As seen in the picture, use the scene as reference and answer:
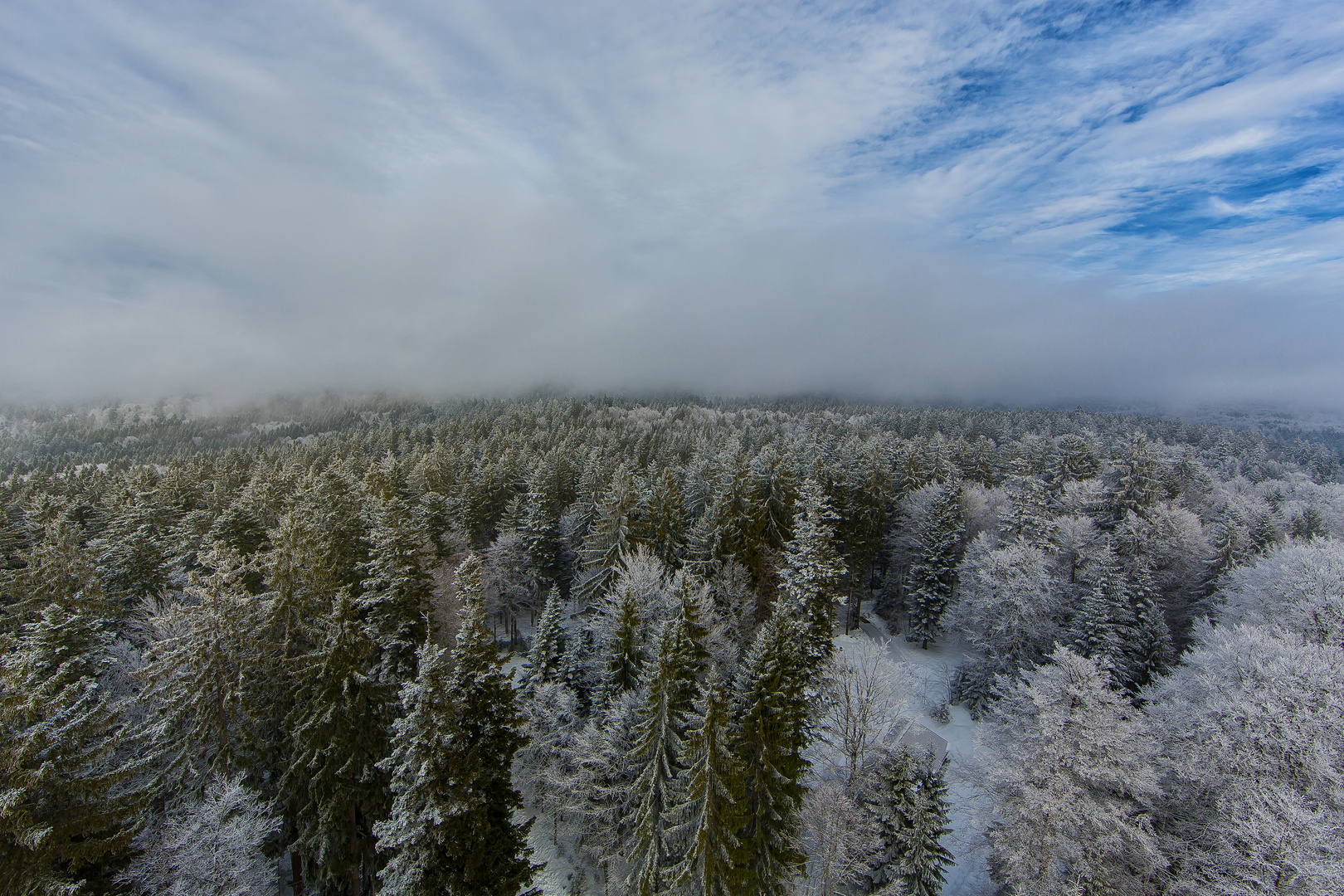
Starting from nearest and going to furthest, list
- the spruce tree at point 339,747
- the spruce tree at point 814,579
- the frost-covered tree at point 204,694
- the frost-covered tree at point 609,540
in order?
the spruce tree at point 339,747 < the frost-covered tree at point 204,694 < the spruce tree at point 814,579 < the frost-covered tree at point 609,540

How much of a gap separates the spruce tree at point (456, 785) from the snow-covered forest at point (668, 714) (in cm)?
12

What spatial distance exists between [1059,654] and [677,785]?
18.5 metres

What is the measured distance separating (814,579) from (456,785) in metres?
23.2

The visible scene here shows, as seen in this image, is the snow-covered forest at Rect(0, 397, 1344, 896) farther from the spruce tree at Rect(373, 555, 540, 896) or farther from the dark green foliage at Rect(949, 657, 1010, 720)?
the dark green foliage at Rect(949, 657, 1010, 720)

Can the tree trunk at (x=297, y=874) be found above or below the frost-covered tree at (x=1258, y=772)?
below

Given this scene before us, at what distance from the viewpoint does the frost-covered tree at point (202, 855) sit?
16266 millimetres

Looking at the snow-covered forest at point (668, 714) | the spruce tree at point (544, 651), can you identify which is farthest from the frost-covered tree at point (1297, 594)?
the spruce tree at point (544, 651)

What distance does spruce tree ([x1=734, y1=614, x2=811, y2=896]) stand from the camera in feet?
68.8

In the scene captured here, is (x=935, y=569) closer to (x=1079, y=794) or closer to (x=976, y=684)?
(x=976, y=684)

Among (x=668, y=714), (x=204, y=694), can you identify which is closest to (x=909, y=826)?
(x=668, y=714)

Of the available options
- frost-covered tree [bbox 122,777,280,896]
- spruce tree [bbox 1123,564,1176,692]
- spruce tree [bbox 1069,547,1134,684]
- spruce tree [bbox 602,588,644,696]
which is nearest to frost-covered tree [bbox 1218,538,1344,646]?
spruce tree [bbox 1123,564,1176,692]

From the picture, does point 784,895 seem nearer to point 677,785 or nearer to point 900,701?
point 677,785

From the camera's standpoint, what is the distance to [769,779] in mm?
21453

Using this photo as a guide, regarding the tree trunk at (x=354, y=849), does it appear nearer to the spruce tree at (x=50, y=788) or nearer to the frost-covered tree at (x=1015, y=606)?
the spruce tree at (x=50, y=788)
